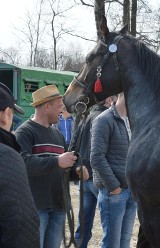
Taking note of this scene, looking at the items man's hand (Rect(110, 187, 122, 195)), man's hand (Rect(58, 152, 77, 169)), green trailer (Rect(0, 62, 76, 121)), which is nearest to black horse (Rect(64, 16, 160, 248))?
man's hand (Rect(58, 152, 77, 169))

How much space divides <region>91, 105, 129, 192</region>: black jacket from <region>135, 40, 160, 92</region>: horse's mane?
70 cm

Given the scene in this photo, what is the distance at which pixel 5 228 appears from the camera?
6.25 feet

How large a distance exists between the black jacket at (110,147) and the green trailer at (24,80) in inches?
340

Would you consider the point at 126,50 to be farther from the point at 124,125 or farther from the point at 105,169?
the point at 105,169

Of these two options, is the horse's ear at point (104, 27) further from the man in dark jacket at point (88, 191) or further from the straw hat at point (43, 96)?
the man in dark jacket at point (88, 191)

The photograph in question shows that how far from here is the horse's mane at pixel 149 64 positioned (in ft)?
12.3

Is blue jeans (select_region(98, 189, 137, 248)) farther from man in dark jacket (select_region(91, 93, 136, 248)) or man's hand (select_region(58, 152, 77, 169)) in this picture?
man's hand (select_region(58, 152, 77, 169))

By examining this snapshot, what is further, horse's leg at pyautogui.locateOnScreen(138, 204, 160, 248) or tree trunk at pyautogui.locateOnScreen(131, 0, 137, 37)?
tree trunk at pyautogui.locateOnScreen(131, 0, 137, 37)

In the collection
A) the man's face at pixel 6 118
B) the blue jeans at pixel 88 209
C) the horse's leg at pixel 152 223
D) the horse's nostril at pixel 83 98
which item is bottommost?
the blue jeans at pixel 88 209

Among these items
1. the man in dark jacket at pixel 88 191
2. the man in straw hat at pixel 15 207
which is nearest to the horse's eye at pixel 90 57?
the man in dark jacket at pixel 88 191

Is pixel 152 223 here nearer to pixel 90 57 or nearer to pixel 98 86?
pixel 98 86

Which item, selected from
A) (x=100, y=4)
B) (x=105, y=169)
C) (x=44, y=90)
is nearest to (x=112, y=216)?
(x=105, y=169)

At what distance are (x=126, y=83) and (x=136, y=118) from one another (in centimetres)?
36

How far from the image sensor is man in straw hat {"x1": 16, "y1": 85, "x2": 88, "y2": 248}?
3.80 meters
